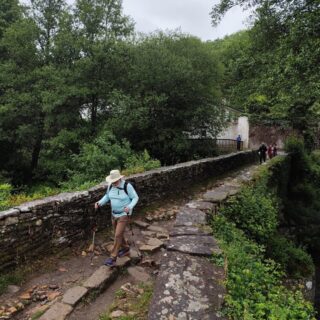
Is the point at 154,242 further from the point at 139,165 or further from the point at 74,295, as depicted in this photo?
the point at 139,165

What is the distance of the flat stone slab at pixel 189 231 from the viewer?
5566mm

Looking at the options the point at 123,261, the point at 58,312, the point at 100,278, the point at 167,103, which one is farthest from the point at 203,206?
the point at 167,103

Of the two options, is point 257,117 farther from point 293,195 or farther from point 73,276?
point 73,276

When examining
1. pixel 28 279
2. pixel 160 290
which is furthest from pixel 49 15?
pixel 160 290

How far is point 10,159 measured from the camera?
22.4 metres

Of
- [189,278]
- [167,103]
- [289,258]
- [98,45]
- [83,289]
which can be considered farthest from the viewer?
[98,45]

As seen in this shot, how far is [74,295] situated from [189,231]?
6.64 feet

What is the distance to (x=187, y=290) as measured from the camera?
12.6 ft

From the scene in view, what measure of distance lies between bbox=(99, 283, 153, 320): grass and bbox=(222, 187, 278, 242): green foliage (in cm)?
309

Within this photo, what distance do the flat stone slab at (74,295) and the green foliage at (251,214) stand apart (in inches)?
145

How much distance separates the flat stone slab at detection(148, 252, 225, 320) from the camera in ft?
11.3

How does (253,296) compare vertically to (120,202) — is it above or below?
below

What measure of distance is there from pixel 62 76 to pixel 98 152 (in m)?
9.21

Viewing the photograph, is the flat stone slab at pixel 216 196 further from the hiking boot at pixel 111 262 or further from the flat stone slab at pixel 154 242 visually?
the hiking boot at pixel 111 262
